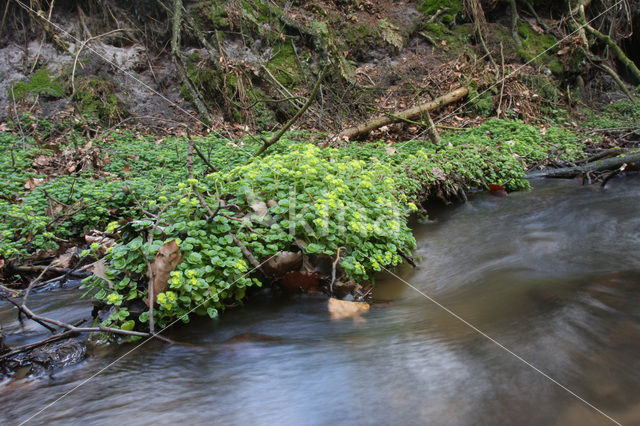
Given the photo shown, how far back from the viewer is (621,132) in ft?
26.5

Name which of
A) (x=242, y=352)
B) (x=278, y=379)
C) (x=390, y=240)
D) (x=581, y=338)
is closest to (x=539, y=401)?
(x=581, y=338)

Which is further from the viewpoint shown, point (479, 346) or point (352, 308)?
point (352, 308)

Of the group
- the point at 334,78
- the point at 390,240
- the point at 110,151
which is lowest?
the point at 390,240

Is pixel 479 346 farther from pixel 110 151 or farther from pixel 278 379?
pixel 110 151

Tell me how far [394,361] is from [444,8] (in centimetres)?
1249

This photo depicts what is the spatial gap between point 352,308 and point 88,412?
5.52ft

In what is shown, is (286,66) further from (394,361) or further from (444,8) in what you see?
(394,361)

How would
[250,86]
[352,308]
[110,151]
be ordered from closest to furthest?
[352,308] → [110,151] → [250,86]

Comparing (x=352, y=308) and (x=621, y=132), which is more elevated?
(x=621, y=132)

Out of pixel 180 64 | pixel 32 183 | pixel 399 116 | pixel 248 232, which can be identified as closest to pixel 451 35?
pixel 399 116

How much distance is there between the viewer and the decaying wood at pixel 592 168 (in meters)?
6.08

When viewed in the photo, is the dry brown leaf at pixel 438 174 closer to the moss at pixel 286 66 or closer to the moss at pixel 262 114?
the moss at pixel 262 114

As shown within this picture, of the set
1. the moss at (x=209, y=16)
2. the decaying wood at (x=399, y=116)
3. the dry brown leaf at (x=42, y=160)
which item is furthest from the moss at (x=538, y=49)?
Result: the dry brown leaf at (x=42, y=160)

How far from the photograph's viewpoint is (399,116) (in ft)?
26.2
